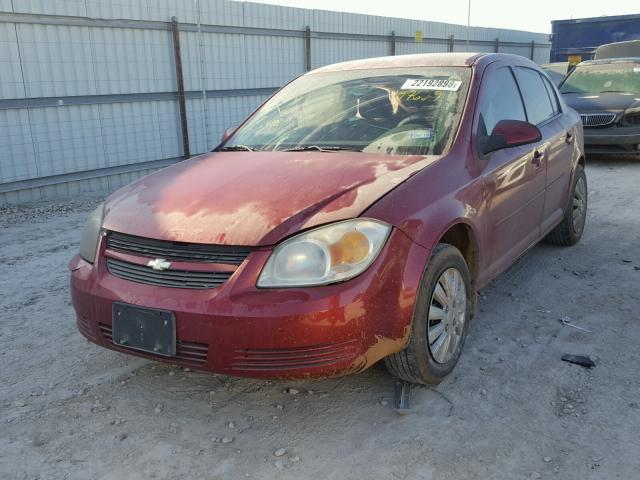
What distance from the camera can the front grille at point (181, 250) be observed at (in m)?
2.50

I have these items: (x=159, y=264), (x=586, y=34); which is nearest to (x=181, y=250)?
(x=159, y=264)

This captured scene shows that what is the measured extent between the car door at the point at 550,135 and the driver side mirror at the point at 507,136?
804 mm

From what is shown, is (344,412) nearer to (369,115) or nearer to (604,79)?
(369,115)

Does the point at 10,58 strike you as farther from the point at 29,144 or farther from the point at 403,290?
the point at 403,290

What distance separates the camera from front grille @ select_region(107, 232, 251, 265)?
2500 millimetres

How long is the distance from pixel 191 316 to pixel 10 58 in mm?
6457

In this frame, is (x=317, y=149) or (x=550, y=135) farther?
(x=550, y=135)

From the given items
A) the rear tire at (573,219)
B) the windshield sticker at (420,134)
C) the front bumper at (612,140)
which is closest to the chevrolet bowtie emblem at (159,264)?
the windshield sticker at (420,134)

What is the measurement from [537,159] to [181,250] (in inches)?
101

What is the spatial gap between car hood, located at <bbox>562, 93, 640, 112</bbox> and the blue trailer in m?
6.89

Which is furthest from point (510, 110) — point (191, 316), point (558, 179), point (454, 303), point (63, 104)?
point (63, 104)

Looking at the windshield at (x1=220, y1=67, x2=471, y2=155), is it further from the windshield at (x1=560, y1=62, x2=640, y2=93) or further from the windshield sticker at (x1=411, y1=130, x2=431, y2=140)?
the windshield at (x1=560, y1=62, x2=640, y2=93)

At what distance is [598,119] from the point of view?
9281mm

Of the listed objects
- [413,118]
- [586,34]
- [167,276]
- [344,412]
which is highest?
[586,34]
